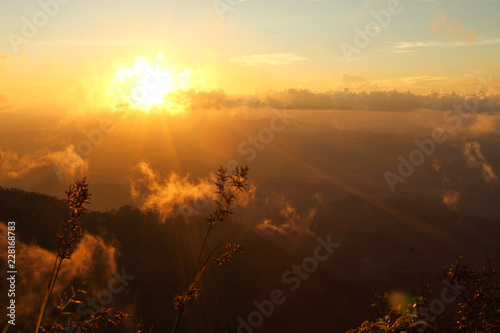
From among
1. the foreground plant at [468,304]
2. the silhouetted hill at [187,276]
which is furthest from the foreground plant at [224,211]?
the silhouetted hill at [187,276]

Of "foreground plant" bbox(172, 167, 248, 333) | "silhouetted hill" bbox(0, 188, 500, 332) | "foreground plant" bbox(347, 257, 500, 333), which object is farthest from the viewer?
"silhouetted hill" bbox(0, 188, 500, 332)

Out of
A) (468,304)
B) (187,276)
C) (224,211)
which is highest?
(224,211)

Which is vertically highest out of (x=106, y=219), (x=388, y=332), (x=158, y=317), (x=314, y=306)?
(x=106, y=219)

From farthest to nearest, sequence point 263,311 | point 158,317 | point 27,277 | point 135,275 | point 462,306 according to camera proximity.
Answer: point 263,311, point 135,275, point 158,317, point 27,277, point 462,306

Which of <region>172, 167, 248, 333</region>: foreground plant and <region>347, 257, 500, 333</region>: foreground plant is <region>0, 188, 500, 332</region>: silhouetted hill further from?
<region>172, 167, 248, 333</region>: foreground plant

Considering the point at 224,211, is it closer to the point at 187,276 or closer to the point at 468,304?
the point at 468,304

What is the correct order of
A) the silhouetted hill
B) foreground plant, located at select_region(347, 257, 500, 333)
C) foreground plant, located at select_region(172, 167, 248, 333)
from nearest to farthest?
foreground plant, located at select_region(172, 167, 248, 333)
foreground plant, located at select_region(347, 257, 500, 333)
the silhouetted hill

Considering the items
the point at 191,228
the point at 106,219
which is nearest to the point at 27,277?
the point at 106,219

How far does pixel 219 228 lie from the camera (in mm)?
174625

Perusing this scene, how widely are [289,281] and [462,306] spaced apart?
143 meters

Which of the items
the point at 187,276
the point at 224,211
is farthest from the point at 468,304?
the point at 187,276

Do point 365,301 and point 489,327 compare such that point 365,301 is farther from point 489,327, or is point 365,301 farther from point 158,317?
point 489,327

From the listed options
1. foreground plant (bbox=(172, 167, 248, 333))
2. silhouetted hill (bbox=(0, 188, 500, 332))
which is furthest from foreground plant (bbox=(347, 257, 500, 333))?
silhouetted hill (bbox=(0, 188, 500, 332))

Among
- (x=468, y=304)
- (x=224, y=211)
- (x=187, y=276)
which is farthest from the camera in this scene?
(x=187, y=276)
